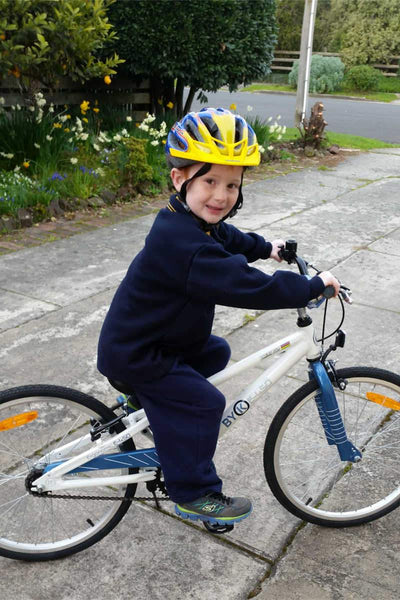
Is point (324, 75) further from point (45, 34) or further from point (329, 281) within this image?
point (329, 281)

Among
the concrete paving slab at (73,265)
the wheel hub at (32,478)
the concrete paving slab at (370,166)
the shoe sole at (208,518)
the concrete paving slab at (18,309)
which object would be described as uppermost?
the wheel hub at (32,478)

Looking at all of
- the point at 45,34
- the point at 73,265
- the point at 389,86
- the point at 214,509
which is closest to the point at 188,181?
the point at 214,509

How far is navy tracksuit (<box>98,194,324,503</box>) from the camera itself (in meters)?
2.06

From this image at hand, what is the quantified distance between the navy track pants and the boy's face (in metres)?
0.53

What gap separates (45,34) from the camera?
6.63 m

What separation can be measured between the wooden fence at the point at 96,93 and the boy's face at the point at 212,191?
6571 millimetres

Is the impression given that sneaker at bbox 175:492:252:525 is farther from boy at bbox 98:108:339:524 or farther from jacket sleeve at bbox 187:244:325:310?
jacket sleeve at bbox 187:244:325:310

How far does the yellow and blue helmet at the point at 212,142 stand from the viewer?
6.81 feet

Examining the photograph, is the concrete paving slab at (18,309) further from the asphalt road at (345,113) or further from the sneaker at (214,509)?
the asphalt road at (345,113)

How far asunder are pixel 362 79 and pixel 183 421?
27.5 meters

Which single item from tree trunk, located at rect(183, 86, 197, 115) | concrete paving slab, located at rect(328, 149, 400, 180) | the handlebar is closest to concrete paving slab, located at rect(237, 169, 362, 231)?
concrete paving slab, located at rect(328, 149, 400, 180)

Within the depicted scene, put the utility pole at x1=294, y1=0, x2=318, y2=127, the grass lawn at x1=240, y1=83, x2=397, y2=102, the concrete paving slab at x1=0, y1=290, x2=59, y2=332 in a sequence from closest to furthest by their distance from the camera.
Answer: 1. the concrete paving slab at x1=0, y1=290, x2=59, y2=332
2. the utility pole at x1=294, y1=0, x2=318, y2=127
3. the grass lawn at x1=240, y1=83, x2=397, y2=102

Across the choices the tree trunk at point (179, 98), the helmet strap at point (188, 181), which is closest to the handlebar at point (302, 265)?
the helmet strap at point (188, 181)

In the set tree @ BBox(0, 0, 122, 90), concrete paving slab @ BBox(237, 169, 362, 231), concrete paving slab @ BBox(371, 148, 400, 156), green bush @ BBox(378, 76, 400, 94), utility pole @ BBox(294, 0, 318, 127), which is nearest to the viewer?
tree @ BBox(0, 0, 122, 90)
